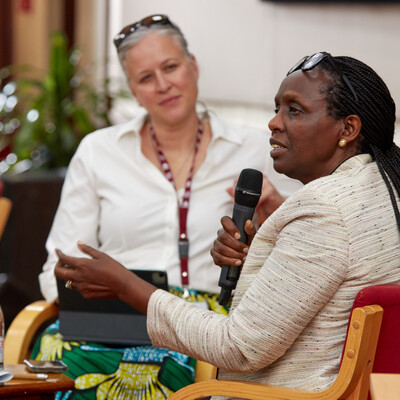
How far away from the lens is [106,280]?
77.9 inches

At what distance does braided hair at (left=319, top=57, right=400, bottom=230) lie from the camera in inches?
70.0

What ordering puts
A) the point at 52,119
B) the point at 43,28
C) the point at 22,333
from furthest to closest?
the point at 43,28 → the point at 52,119 → the point at 22,333

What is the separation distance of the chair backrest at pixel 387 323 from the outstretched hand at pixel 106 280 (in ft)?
1.78

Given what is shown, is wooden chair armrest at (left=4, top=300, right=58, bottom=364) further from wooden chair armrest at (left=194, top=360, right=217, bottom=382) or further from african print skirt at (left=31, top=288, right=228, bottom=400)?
wooden chair armrest at (left=194, top=360, right=217, bottom=382)

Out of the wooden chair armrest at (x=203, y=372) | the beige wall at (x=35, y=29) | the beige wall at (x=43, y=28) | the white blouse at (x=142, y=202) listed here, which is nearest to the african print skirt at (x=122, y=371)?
the wooden chair armrest at (x=203, y=372)

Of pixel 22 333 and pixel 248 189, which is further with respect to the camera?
pixel 22 333

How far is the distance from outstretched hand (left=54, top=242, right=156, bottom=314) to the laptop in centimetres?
51

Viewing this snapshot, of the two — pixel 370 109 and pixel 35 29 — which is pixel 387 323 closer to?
pixel 370 109

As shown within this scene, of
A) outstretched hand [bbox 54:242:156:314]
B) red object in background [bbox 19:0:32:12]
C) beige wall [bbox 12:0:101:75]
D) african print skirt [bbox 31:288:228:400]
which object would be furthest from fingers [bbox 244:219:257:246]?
red object in background [bbox 19:0:32:12]

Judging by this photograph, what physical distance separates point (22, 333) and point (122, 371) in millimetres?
→ 363

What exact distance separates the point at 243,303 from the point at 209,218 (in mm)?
1080

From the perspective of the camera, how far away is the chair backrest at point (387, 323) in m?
1.66

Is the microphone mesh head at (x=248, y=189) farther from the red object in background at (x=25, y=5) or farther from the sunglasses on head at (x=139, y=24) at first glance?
the red object in background at (x=25, y=5)

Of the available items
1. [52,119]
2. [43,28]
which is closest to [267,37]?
[52,119]
